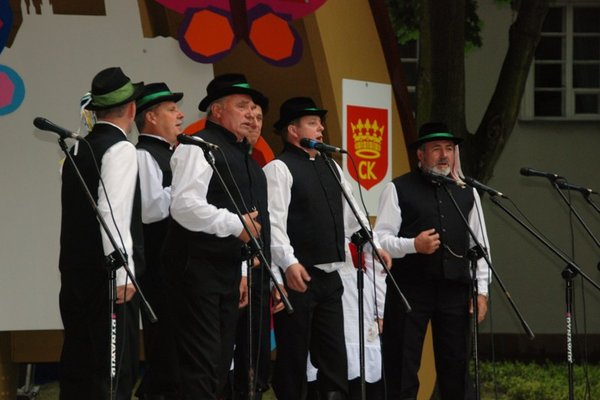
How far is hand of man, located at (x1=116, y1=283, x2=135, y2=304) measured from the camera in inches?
233

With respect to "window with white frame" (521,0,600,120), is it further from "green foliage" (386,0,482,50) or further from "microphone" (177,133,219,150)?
"microphone" (177,133,219,150)

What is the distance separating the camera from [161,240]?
7.34 m

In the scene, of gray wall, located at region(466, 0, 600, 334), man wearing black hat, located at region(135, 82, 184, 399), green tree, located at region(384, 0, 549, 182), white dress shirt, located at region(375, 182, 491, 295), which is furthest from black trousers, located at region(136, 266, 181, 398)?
gray wall, located at region(466, 0, 600, 334)

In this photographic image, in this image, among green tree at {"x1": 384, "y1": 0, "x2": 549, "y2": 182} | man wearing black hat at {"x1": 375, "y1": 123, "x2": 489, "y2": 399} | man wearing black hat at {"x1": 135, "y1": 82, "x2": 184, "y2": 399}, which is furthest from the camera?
green tree at {"x1": 384, "y1": 0, "x2": 549, "y2": 182}

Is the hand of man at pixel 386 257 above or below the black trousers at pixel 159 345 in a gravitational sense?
above

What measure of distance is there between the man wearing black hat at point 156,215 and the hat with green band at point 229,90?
0.47 meters

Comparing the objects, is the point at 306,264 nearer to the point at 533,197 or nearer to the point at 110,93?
the point at 110,93

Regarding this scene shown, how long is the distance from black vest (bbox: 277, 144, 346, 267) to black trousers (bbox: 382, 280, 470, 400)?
828 mm

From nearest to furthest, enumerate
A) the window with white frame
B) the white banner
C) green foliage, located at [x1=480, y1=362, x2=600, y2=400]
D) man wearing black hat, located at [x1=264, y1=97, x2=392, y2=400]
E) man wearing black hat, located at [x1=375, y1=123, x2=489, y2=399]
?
man wearing black hat, located at [x1=264, y1=97, x2=392, y2=400] → man wearing black hat, located at [x1=375, y1=123, x2=489, y2=399] → the white banner → green foliage, located at [x1=480, y1=362, x2=600, y2=400] → the window with white frame

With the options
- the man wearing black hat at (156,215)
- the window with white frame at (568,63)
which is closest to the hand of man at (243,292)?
the man wearing black hat at (156,215)

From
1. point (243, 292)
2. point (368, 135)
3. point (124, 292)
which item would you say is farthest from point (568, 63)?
point (124, 292)

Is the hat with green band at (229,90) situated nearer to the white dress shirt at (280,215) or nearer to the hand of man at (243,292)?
the white dress shirt at (280,215)

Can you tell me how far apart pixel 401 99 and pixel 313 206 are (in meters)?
2.67

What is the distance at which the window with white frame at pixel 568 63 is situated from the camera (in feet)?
53.4
